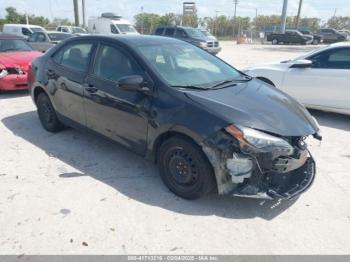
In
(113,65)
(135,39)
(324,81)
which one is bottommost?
(324,81)

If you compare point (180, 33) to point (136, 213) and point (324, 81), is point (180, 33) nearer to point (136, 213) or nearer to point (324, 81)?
point (324, 81)

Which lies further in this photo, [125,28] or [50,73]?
[125,28]

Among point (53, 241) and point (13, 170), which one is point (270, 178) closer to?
point (53, 241)

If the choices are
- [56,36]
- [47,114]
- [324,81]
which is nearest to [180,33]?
[56,36]

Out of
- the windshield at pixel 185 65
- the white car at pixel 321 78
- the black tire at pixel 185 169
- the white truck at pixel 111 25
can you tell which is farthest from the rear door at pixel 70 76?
the white truck at pixel 111 25

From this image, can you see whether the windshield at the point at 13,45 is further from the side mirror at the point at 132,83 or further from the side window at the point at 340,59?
the side window at the point at 340,59

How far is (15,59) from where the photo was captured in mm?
7902

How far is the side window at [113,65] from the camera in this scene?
3795mm

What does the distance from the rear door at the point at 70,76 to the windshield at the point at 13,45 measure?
4.68 meters

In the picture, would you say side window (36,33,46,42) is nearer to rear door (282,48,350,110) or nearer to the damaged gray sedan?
the damaged gray sedan

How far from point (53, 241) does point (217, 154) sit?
163cm

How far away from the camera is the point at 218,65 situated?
174 inches

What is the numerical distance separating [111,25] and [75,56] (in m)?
20.1

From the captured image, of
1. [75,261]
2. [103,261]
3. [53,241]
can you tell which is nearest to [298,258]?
[103,261]
